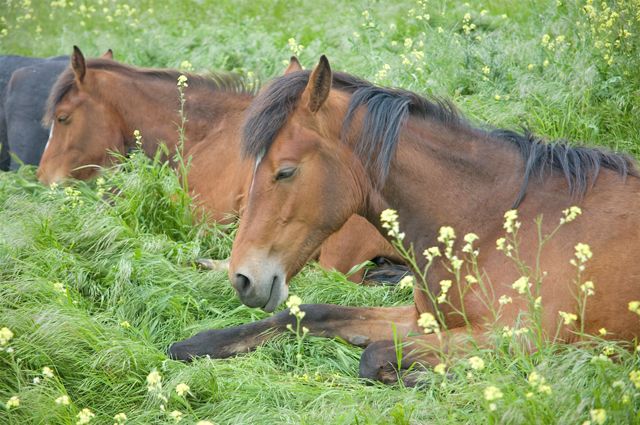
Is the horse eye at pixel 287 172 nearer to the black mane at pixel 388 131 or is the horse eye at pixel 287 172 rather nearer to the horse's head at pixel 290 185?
the horse's head at pixel 290 185

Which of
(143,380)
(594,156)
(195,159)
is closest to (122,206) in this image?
(195,159)

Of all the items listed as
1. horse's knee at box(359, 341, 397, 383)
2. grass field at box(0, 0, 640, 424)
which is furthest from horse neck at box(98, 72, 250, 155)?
horse's knee at box(359, 341, 397, 383)

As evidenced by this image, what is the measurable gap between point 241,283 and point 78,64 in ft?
12.2

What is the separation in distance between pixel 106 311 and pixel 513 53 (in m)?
4.65

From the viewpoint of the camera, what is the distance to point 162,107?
7.54 meters

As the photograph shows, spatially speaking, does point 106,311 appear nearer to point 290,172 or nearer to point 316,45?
point 290,172

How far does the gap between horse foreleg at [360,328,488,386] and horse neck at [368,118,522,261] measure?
497 millimetres

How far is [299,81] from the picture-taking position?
15.0 ft

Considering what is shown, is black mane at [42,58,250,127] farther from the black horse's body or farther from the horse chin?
the horse chin

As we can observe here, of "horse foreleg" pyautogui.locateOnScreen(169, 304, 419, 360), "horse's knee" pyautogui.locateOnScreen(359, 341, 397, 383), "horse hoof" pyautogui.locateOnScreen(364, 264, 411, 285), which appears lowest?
"horse hoof" pyautogui.locateOnScreen(364, 264, 411, 285)

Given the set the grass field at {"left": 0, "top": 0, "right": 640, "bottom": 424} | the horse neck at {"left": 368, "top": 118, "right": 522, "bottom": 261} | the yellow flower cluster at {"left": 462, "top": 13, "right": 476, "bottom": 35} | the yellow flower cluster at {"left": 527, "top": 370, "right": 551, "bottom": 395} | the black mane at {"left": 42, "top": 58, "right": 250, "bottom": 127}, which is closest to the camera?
the yellow flower cluster at {"left": 527, "top": 370, "right": 551, "bottom": 395}

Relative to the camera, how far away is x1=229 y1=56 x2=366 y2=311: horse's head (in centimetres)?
446

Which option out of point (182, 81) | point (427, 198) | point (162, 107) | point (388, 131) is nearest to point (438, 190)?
point (427, 198)

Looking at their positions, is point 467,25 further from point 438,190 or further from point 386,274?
point 438,190
